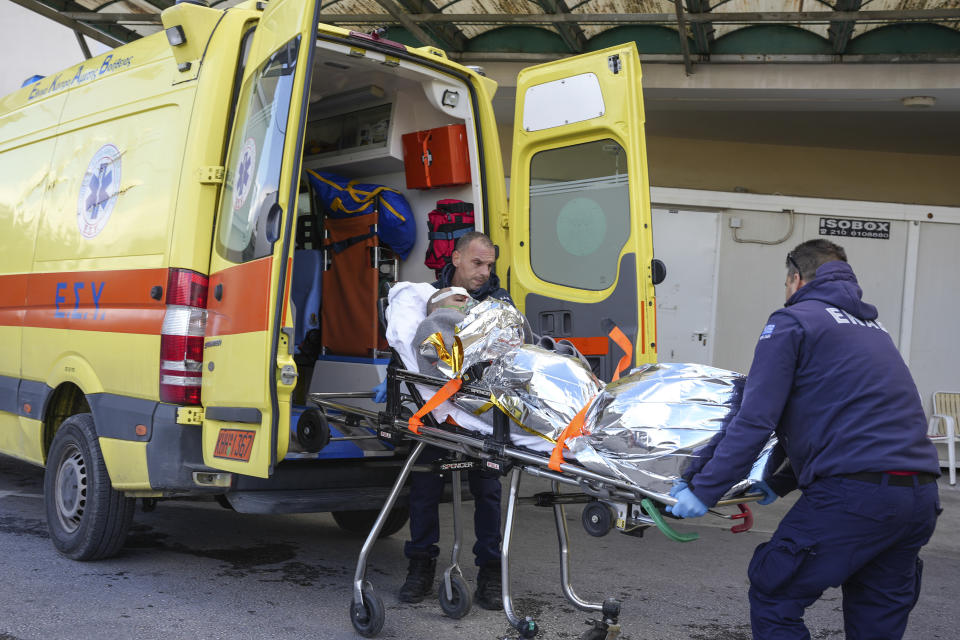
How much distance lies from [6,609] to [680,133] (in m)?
7.87

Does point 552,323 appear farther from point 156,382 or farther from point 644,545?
point 156,382

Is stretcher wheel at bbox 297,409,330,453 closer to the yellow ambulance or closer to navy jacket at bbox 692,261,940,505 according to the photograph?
the yellow ambulance

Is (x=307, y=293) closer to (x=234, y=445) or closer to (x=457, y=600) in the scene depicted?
(x=234, y=445)

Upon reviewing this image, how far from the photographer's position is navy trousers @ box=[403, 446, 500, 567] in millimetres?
→ 4039

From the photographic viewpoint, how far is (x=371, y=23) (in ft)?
27.5

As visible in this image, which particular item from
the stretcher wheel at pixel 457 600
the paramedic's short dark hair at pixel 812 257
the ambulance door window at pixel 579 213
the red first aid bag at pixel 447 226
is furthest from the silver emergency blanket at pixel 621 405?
the red first aid bag at pixel 447 226

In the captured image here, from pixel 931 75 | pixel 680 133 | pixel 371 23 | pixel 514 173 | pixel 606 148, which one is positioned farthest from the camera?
pixel 680 133

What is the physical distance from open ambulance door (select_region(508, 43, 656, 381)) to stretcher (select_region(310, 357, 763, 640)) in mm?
1167

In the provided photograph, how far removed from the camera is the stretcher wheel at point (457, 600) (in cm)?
377

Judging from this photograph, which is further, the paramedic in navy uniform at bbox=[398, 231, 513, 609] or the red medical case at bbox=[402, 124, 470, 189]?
the red medical case at bbox=[402, 124, 470, 189]

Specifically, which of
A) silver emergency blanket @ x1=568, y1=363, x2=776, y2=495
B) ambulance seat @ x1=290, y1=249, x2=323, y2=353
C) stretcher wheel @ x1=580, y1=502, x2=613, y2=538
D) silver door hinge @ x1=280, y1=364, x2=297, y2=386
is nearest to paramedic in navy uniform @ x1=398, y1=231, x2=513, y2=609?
silver door hinge @ x1=280, y1=364, x2=297, y2=386

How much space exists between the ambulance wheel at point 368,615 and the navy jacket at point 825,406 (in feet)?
4.76

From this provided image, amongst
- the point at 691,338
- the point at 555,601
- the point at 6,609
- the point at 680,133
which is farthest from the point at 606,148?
the point at 680,133

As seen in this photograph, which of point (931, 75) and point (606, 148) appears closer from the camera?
point (606, 148)
